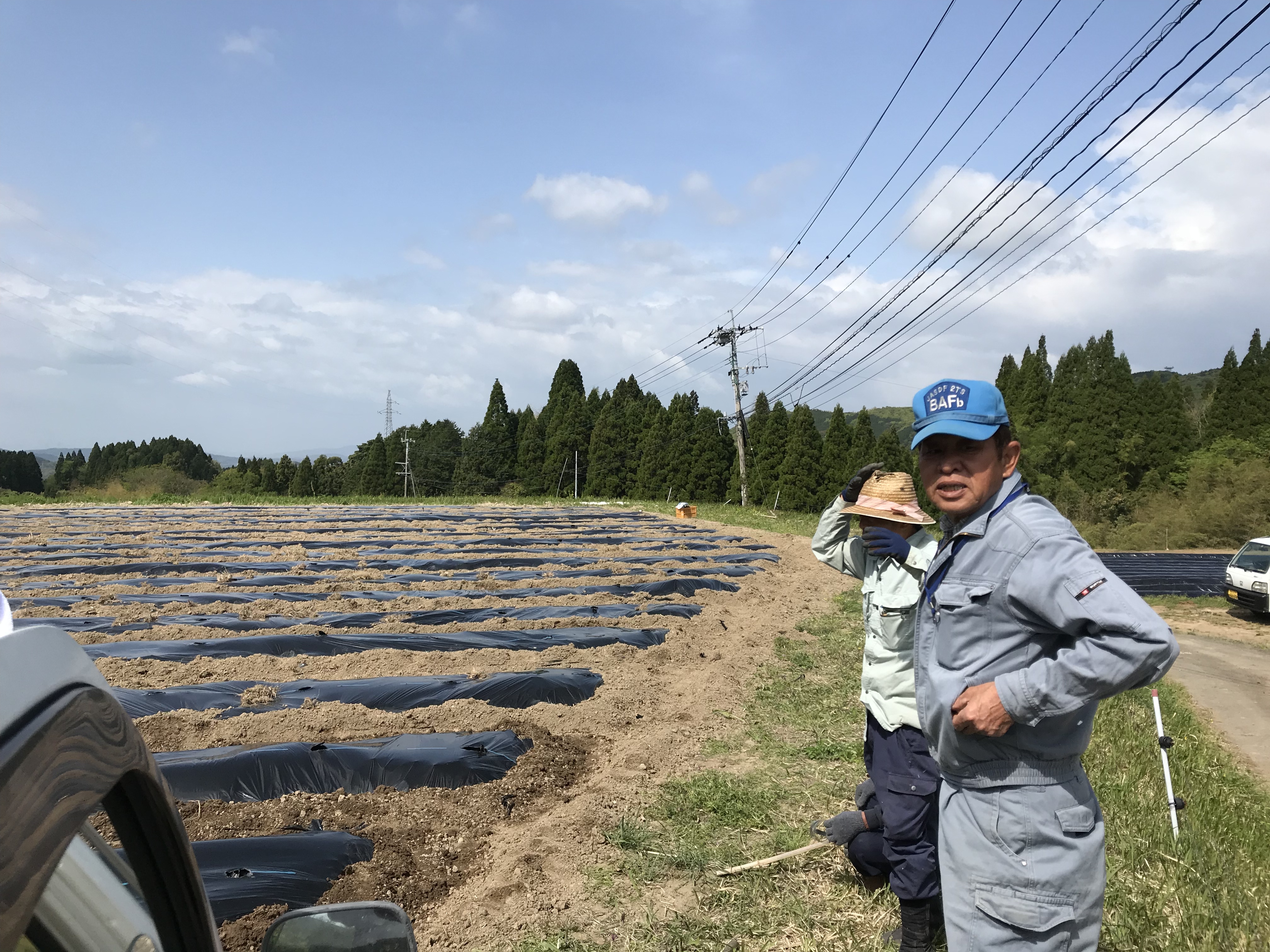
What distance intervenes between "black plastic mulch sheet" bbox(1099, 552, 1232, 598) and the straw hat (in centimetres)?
1288

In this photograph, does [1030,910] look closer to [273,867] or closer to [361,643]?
[273,867]

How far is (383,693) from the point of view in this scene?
5676 mm

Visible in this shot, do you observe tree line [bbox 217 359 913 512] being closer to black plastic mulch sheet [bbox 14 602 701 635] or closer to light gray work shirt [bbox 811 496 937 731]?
black plastic mulch sheet [bbox 14 602 701 635]

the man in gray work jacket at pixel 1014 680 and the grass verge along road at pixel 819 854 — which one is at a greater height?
the man in gray work jacket at pixel 1014 680

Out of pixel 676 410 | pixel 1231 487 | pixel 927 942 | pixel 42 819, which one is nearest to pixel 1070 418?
pixel 1231 487

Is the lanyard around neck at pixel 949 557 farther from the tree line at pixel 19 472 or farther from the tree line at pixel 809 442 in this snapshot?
the tree line at pixel 19 472

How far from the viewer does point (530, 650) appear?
7.00 metres

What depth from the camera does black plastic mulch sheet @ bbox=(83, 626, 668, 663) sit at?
6.83 meters

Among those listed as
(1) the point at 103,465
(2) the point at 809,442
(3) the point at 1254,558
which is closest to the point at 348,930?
(3) the point at 1254,558

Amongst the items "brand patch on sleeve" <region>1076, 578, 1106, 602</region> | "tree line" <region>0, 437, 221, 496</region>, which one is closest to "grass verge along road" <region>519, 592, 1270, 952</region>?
"brand patch on sleeve" <region>1076, 578, 1106, 602</region>

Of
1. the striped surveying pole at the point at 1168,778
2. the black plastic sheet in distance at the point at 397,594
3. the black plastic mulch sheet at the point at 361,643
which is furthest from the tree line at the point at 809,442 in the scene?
the striped surveying pole at the point at 1168,778

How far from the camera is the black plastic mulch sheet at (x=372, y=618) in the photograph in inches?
311

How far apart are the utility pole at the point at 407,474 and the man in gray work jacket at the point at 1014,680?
166 ft

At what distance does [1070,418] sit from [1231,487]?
10.4 metres
